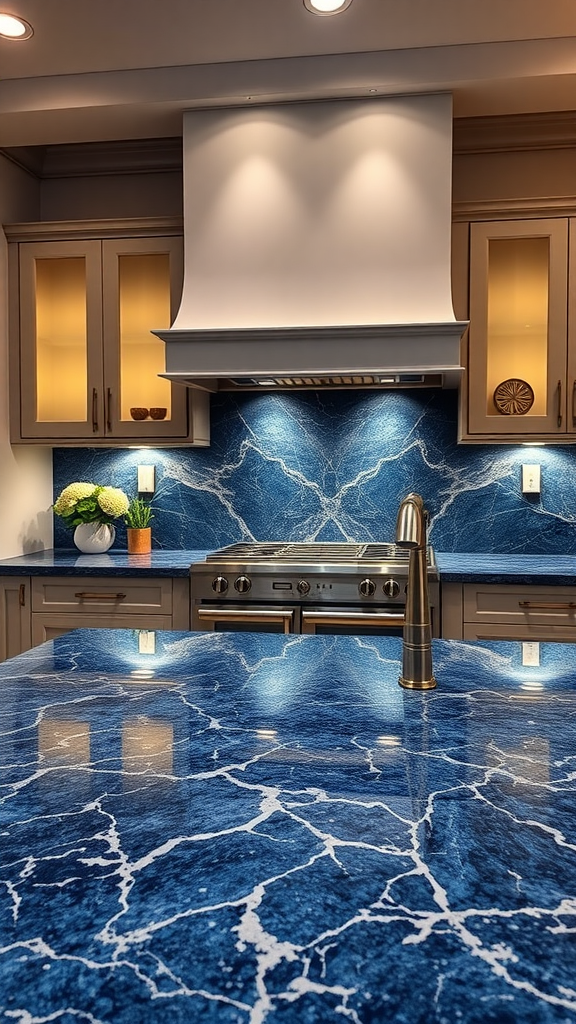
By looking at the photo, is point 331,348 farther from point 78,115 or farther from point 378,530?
point 78,115

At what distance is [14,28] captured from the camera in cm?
264

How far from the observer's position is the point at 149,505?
3.69 metres

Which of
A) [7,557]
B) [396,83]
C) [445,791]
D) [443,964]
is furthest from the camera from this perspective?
[7,557]

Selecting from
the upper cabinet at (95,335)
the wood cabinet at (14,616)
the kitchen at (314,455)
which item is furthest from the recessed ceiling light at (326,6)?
the wood cabinet at (14,616)

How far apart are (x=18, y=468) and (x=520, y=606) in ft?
7.31

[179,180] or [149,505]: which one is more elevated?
[179,180]

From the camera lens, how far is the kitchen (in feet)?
11.1

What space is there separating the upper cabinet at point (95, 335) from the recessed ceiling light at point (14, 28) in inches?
29.9

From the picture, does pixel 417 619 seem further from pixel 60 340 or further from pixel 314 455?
pixel 60 340

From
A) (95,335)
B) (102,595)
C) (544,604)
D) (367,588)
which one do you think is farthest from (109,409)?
(544,604)

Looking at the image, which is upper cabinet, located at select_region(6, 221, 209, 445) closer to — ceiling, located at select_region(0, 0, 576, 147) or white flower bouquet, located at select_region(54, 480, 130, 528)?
white flower bouquet, located at select_region(54, 480, 130, 528)

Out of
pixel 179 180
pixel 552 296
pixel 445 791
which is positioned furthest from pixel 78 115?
pixel 445 791

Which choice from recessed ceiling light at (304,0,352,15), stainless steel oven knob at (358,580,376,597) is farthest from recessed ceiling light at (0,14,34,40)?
stainless steel oven knob at (358,580,376,597)

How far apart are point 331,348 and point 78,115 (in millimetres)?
1387
